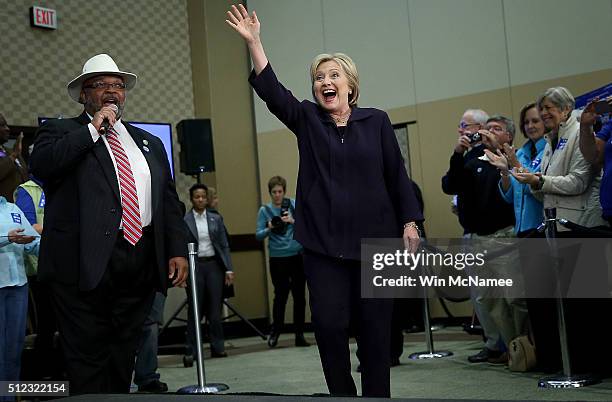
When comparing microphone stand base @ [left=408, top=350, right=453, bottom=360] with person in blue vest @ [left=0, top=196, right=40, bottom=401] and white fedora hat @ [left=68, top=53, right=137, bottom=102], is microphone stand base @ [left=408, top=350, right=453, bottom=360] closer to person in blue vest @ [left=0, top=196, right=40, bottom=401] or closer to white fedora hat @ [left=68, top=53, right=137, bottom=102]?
person in blue vest @ [left=0, top=196, right=40, bottom=401]

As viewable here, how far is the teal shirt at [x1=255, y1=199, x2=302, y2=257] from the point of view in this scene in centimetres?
720

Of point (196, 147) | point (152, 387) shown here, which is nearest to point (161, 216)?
point (152, 387)

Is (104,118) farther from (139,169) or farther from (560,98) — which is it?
(560,98)

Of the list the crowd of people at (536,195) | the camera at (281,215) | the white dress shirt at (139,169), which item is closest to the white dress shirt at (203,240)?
the camera at (281,215)

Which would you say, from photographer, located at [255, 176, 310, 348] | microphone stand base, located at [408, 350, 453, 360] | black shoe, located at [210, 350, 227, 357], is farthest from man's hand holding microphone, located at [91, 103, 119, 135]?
photographer, located at [255, 176, 310, 348]

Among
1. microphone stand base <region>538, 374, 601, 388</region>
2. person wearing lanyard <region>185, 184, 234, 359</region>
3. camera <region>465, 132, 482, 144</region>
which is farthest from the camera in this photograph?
person wearing lanyard <region>185, 184, 234, 359</region>

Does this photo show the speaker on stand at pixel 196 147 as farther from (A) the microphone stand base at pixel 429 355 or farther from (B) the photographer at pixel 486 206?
(B) the photographer at pixel 486 206

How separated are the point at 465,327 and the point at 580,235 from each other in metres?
2.94

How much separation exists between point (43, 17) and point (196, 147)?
2.02 metres

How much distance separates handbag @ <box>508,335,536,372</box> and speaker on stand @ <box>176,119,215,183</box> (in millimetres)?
4015

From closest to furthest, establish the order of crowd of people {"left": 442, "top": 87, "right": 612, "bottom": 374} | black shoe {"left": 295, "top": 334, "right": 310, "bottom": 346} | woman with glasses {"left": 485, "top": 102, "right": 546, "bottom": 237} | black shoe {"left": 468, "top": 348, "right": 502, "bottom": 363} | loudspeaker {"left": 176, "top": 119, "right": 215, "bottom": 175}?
crowd of people {"left": 442, "top": 87, "right": 612, "bottom": 374} < woman with glasses {"left": 485, "top": 102, "right": 546, "bottom": 237} < black shoe {"left": 468, "top": 348, "right": 502, "bottom": 363} < black shoe {"left": 295, "top": 334, "right": 310, "bottom": 346} < loudspeaker {"left": 176, "top": 119, "right": 215, "bottom": 175}

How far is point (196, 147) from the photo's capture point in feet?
25.6

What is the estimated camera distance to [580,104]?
4859 millimetres

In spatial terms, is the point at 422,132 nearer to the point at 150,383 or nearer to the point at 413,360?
the point at 413,360
